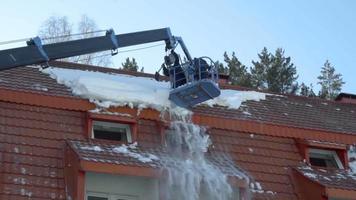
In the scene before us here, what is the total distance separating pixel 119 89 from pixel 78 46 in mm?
1189

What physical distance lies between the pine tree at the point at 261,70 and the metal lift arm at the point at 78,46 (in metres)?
21.1

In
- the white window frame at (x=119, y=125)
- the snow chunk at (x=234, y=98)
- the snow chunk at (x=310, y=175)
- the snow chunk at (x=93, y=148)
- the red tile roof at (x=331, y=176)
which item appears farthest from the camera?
the snow chunk at (x=234, y=98)

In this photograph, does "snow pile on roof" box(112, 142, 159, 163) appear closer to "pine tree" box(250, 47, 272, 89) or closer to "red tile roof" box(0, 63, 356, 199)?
"red tile roof" box(0, 63, 356, 199)

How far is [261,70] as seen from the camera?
125 ft

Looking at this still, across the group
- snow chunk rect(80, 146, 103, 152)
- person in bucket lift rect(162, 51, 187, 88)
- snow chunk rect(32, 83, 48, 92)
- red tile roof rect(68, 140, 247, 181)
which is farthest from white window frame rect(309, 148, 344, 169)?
snow chunk rect(32, 83, 48, 92)

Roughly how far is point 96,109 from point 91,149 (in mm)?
1277

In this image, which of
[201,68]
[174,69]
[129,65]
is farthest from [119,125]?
[129,65]

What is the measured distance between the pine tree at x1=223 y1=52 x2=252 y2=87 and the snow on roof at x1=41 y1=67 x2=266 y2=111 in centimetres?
2018

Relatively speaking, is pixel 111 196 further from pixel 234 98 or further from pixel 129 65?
pixel 129 65

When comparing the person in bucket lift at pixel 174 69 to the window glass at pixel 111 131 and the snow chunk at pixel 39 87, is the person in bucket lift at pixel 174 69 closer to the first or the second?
the window glass at pixel 111 131

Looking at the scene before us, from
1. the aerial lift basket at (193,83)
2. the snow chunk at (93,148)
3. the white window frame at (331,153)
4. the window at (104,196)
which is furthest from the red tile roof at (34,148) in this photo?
the white window frame at (331,153)

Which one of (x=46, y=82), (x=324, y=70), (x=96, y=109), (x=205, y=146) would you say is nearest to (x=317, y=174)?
(x=205, y=146)

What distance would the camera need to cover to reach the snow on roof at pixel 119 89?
13.8 metres

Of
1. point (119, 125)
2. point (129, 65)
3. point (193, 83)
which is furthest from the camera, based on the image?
point (129, 65)
